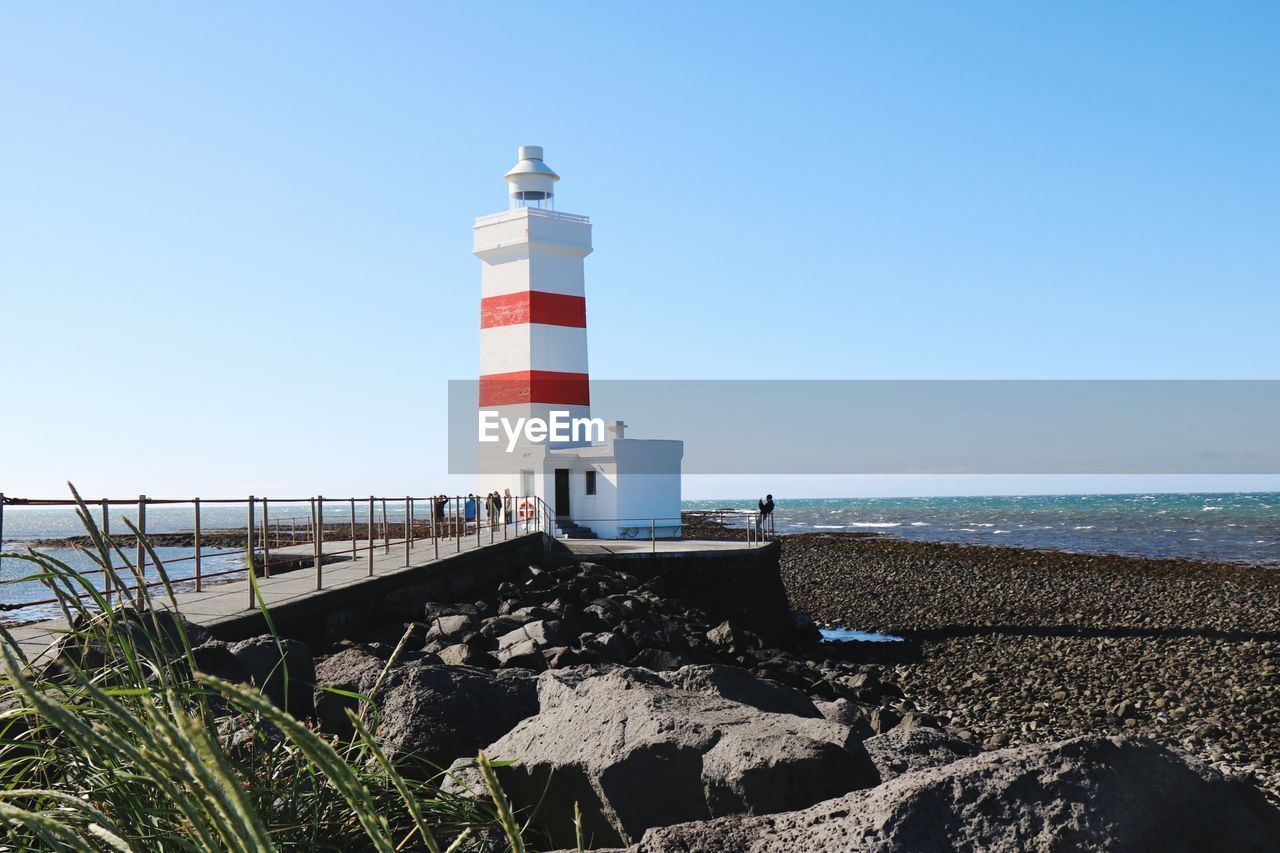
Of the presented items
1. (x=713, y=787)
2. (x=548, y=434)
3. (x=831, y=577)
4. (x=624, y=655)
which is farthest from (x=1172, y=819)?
(x=831, y=577)

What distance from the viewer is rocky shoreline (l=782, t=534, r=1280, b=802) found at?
1051 centimetres

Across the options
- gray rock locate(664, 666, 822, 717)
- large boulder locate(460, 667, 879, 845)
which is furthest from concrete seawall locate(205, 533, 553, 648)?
large boulder locate(460, 667, 879, 845)

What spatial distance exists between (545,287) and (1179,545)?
1112 inches

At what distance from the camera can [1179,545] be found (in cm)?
3834

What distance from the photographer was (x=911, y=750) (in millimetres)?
3760

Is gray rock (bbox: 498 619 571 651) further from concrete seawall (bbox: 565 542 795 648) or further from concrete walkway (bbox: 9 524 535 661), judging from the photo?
concrete seawall (bbox: 565 542 795 648)

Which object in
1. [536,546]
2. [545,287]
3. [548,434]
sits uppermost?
[545,287]

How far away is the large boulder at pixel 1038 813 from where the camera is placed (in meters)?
1.95

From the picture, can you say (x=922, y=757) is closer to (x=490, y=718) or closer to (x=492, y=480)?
(x=490, y=718)

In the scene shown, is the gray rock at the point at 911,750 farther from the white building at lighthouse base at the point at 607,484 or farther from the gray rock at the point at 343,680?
the white building at lighthouse base at the point at 607,484

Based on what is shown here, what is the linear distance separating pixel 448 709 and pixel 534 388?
61.1 ft

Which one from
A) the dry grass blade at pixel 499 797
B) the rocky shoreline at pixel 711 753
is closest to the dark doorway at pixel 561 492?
the rocky shoreline at pixel 711 753

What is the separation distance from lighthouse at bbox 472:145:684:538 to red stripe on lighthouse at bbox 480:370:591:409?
0.07 feet

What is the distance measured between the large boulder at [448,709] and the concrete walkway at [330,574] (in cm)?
77
